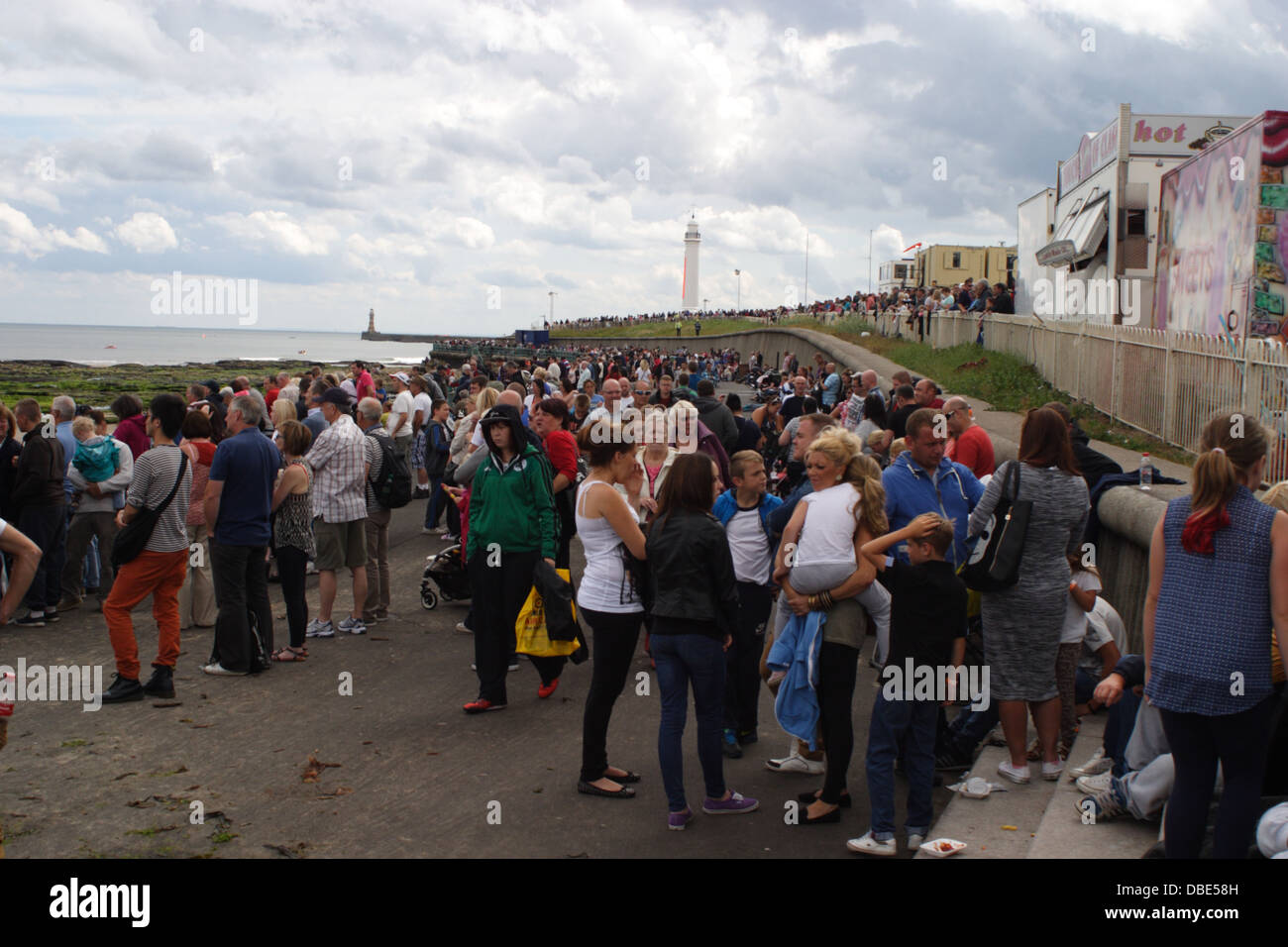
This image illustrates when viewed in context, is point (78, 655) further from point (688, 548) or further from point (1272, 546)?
point (1272, 546)

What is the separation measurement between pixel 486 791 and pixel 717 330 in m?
67.1

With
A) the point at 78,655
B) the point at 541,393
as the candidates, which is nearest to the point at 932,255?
the point at 541,393

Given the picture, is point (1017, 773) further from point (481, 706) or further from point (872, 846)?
point (481, 706)

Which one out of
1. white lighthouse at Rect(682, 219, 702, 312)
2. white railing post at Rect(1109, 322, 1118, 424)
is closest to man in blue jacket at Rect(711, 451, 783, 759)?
white railing post at Rect(1109, 322, 1118, 424)

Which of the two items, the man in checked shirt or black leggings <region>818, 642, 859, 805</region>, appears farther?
the man in checked shirt

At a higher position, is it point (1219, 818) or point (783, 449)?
point (783, 449)

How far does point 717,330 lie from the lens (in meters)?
71.6

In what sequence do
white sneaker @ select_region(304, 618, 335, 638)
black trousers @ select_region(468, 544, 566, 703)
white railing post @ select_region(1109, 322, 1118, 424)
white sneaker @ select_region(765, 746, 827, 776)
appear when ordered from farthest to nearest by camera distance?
white railing post @ select_region(1109, 322, 1118, 424) < white sneaker @ select_region(304, 618, 335, 638) < black trousers @ select_region(468, 544, 566, 703) < white sneaker @ select_region(765, 746, 827, 776)

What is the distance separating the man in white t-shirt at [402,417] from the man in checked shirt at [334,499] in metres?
5.02

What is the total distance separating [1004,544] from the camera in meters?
5.24

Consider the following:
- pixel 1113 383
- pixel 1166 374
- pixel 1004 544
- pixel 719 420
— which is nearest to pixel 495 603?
pixel 1004 544

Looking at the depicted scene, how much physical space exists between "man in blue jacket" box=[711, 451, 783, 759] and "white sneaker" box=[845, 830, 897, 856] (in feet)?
4.51

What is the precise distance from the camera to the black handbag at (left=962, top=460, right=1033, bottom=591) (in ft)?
17.1

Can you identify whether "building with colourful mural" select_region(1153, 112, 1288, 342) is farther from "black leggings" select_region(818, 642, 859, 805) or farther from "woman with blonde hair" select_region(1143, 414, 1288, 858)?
"woman with blonde hair" select_region(1143, 414, 1288, 858)
